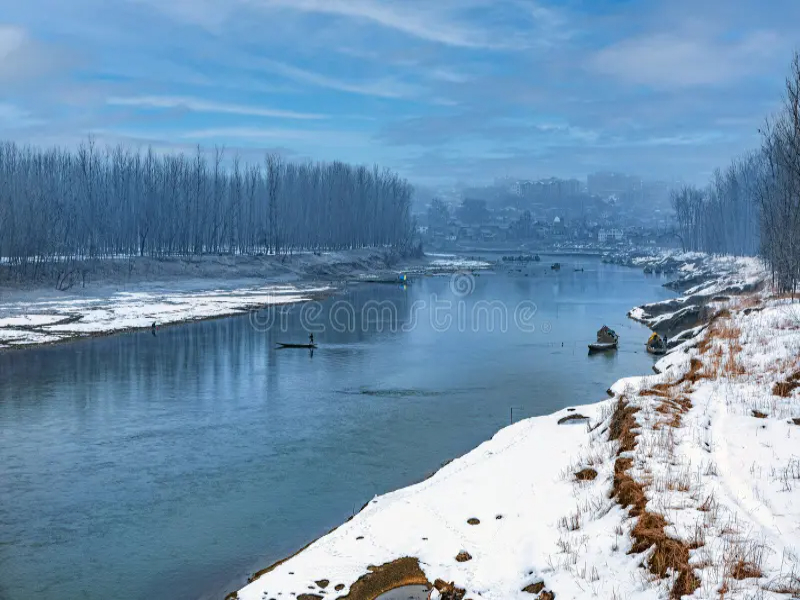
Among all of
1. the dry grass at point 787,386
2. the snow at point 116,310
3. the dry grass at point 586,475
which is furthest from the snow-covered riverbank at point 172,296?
the dry grass at point 787,386

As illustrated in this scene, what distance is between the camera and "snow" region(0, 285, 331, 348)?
1670 inches

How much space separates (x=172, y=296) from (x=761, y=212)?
6070 centimetres

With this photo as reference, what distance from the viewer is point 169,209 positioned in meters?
91.7

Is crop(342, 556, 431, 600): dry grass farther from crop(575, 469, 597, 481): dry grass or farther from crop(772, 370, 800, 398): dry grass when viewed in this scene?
crop(772, 370, 800, 398): dry grass

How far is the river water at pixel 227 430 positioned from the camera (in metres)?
14.3

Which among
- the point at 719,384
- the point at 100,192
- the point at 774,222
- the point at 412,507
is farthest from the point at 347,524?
the point at 100,192

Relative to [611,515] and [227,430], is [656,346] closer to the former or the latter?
[227,430]

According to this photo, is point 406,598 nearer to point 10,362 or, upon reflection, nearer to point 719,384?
point 719,384

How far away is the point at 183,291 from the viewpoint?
232 feet

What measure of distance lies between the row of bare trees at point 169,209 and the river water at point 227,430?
3251 centimetres

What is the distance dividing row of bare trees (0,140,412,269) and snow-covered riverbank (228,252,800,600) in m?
59.6

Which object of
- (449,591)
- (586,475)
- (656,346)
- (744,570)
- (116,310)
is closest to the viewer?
(744,570)

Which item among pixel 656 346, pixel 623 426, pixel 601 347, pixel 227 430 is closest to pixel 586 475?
pixel 623 426

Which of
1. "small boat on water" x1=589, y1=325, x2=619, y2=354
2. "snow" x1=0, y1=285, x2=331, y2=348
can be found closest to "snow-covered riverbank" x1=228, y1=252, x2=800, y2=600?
"small boat on water" x1=589, y1=325, x2=619, y2=354
